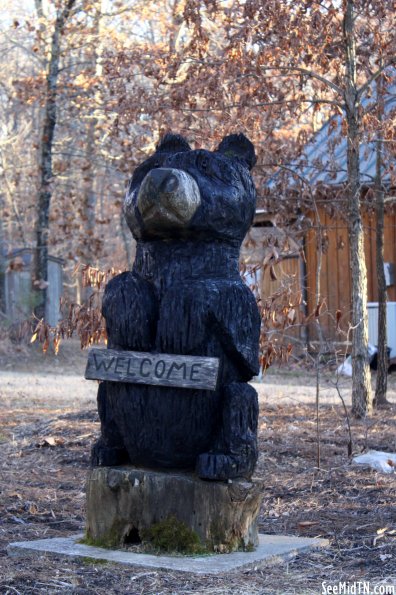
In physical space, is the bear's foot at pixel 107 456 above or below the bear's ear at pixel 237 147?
below

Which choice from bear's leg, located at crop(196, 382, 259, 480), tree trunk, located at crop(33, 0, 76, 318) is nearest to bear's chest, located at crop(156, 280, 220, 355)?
bear's leg, located at crop(196, 382, 259, 480)

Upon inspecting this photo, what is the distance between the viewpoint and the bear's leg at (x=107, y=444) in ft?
16.9

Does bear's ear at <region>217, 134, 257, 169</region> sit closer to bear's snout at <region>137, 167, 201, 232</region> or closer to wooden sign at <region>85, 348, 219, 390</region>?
bear's snout at <region>137, 167, 201, 232</region>

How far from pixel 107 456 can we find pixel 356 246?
18.4 ft

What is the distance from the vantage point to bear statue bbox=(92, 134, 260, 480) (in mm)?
4879

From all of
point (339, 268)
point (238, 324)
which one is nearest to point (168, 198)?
point (238, 324)

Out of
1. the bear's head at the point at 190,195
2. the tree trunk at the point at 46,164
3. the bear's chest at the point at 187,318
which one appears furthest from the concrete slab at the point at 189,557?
the tree trunk at the point at 46,164

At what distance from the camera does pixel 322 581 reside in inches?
178

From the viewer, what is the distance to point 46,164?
19.3 m

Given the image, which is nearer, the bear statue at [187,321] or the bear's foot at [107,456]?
the bear statue at [187,321]

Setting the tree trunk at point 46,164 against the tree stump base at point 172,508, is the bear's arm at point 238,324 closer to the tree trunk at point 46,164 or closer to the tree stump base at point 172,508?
the tree stump base at point 172,508

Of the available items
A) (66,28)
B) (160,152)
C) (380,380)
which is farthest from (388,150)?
(66,28)

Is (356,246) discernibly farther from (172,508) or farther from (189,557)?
(189,557)

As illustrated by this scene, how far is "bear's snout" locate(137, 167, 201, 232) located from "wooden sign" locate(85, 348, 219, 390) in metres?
0.71
